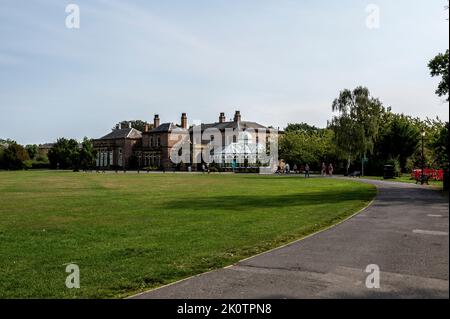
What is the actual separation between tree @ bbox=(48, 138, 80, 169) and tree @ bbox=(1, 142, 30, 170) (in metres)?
7.06

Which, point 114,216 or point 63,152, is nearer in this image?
point 114,216

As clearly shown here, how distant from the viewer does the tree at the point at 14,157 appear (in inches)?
4525

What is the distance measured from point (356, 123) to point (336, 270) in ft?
190

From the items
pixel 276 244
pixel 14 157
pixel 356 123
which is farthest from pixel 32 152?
pixel 276 244

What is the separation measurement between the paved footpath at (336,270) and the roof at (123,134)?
10610 centimetres

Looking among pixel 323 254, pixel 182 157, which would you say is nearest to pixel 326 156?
pixel 182 157

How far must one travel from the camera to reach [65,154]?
10750cm

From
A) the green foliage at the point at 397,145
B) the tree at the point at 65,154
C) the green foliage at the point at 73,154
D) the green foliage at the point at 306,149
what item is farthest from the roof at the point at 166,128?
the green foliage at the point at 397,145

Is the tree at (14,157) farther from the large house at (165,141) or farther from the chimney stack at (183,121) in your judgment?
the chimney stack at (183,121)

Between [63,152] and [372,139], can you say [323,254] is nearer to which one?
[372,139]

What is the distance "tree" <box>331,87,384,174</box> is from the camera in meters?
62.2

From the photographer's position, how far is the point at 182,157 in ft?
349

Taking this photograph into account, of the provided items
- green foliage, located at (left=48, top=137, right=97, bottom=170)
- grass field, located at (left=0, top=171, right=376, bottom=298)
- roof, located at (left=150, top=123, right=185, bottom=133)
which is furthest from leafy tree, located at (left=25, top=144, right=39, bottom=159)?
grass field, located at (left=0, top=171, right=376, bottom=298)
